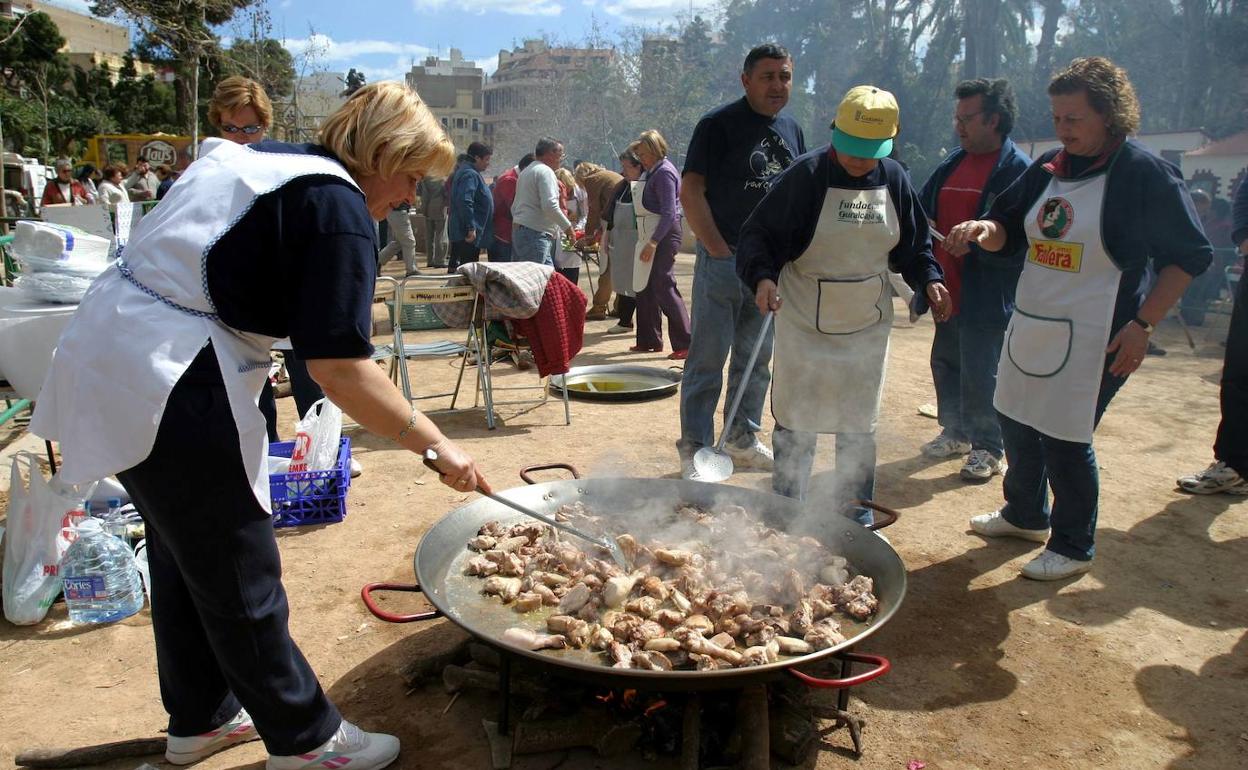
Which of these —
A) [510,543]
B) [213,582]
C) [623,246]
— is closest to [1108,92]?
[510,543]

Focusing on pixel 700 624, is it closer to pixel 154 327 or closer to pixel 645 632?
pixel 645 632

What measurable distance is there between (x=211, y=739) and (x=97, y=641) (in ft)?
3.27

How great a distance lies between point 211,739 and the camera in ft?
7.85

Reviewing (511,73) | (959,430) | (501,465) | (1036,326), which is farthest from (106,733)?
(511,73)

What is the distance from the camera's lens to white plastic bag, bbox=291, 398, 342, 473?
4.03m

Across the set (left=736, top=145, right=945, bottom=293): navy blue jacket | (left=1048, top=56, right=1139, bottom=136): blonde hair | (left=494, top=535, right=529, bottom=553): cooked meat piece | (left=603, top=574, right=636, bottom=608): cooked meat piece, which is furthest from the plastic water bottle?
(left=1048, top=56, right=1139, bottom=136): blonde hair

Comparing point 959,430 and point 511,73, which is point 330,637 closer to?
point 959,430

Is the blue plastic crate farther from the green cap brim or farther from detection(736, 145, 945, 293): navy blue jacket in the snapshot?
the green cap brim

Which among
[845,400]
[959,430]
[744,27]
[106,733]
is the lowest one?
[106,733]

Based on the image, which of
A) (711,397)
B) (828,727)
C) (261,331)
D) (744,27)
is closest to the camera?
(261,331)

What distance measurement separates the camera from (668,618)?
2564mm

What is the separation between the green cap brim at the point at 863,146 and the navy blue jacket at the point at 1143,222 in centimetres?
90

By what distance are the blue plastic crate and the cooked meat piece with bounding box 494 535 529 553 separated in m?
1.41

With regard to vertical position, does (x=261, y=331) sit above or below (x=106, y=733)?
above
